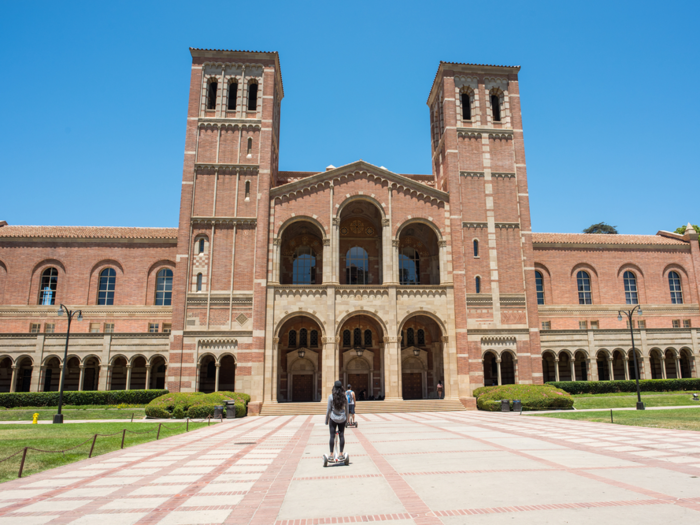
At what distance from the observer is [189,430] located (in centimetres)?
2061

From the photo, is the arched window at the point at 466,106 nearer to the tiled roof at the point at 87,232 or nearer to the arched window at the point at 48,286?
the tiled roof at the point at 87,232

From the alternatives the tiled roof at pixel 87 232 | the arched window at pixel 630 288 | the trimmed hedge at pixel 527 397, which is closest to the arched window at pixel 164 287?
the tiled roof at pixel 87 232

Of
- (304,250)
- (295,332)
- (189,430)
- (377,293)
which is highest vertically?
(304,250)

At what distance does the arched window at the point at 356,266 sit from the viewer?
3969cm

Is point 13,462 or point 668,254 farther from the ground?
point 668,254

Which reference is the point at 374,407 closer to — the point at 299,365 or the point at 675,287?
the point at 299,365

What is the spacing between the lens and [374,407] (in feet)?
108

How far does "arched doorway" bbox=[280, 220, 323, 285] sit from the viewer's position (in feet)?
130

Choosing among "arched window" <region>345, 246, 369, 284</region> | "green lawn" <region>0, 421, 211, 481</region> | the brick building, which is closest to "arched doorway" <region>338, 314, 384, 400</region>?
the brick building

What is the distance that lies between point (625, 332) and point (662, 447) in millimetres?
30645

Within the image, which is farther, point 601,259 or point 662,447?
point 601,259

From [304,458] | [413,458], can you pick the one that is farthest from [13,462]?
[413,458]

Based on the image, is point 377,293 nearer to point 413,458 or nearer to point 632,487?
Result: point 413,458

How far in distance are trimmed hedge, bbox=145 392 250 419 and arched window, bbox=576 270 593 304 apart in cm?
3170
